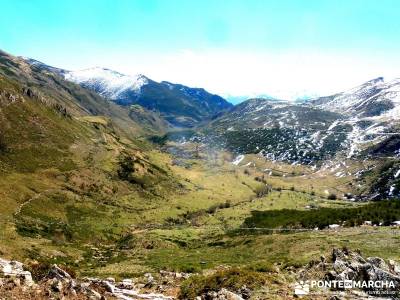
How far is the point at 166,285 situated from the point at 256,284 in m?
15.9

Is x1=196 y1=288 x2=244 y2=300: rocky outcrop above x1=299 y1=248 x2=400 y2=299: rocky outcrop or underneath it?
underneath

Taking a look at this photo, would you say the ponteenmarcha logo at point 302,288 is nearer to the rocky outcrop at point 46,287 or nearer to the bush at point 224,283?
the bush at point 224,283

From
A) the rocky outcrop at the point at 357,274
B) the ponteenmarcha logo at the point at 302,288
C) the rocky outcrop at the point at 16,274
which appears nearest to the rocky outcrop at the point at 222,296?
the ponteenmarcha logo at the point at 302,288

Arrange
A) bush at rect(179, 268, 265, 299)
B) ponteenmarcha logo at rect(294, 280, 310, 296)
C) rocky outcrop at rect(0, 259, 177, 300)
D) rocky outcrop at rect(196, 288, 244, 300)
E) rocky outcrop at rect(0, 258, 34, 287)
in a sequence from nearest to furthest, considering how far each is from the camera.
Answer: rocky outcrop at rect(0, 259, 177, 300) → rocky outcrop at rect(0, 258, 34, 287) → rocky outcrop at rect(196, 288, 244, 300) → ponteenmarcha logo at rect(294, 280, 310, 296) → bush at rect(179, 268, 265, 299)

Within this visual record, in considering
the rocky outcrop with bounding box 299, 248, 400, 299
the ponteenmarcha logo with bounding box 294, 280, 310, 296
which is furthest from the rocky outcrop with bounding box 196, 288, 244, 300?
the rocky outcrop with bounding box 299, 248, 400, 299

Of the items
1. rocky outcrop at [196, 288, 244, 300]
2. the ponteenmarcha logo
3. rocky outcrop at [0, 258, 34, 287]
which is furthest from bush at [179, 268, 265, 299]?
rocky outcrop at [0, 258, 34, 287]

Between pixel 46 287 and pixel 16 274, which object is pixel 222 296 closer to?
pixel 46 287

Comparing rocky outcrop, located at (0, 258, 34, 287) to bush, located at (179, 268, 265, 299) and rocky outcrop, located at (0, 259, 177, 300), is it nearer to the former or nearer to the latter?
rocky outcrop, located at (0, 259, 177, 300)

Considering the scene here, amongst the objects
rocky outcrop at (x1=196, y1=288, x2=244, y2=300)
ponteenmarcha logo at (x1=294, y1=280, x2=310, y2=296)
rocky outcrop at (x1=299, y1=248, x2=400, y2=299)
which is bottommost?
ponteenmarcha logo at (x1=294, y1=280, x2=310, y2=296)

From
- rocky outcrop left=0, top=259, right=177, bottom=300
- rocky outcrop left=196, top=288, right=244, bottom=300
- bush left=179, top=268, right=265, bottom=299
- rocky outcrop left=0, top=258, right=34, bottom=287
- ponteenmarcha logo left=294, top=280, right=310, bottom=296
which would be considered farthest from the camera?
bush left=179, top=268, right=265, bottom=299

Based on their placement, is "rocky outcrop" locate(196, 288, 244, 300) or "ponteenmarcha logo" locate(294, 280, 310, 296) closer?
"rocky outcrop" locate(196, 288, 244, 300)

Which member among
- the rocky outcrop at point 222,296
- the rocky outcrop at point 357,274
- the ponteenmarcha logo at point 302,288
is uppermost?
the rocky outcrop at point 357,274

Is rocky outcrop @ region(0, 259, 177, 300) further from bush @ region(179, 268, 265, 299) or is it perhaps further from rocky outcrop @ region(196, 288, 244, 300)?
rocky outcrop @ region(196, 288, 244, 300)

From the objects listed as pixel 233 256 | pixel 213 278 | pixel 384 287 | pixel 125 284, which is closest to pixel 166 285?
pixel 125 284
